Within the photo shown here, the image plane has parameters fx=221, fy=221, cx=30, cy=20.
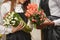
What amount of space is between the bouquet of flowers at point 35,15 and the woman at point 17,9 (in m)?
0.42

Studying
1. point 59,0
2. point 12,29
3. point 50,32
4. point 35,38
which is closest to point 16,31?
point 12,29

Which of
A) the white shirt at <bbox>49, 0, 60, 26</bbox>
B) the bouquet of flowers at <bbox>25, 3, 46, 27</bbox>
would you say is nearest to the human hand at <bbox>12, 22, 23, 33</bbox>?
the bouquet of flowers at <bbox>25, 3, 46, 27</bbox>

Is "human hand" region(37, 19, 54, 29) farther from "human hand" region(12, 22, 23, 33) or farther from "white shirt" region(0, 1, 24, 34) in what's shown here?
"white shirt" region(0, 1, 24, 34)

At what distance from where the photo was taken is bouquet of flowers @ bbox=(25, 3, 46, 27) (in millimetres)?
1892

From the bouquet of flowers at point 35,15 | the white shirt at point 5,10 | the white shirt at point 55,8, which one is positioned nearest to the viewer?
the bouquet of flowers at point 35,15

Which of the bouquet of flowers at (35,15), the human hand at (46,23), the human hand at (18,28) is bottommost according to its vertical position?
the human hand at (18,28)

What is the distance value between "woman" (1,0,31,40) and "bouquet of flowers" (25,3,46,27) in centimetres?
42

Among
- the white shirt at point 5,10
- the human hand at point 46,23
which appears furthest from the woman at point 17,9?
the human hand at point 46,23

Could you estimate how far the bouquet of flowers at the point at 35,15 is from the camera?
1.89 meters

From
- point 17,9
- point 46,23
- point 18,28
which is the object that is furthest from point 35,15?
point 17,9

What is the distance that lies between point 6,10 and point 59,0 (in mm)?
717

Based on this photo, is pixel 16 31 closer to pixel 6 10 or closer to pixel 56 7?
pixel 6 10

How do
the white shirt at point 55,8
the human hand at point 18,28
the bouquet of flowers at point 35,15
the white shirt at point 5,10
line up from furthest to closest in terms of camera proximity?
the white shirt at point 5,10 < the human hand at point 18,28 < the white shirt at point 55,8 < the bouquet of flowers at point 35,15

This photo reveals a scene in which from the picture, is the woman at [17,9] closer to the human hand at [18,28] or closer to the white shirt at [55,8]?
the human hand at [18,28]
